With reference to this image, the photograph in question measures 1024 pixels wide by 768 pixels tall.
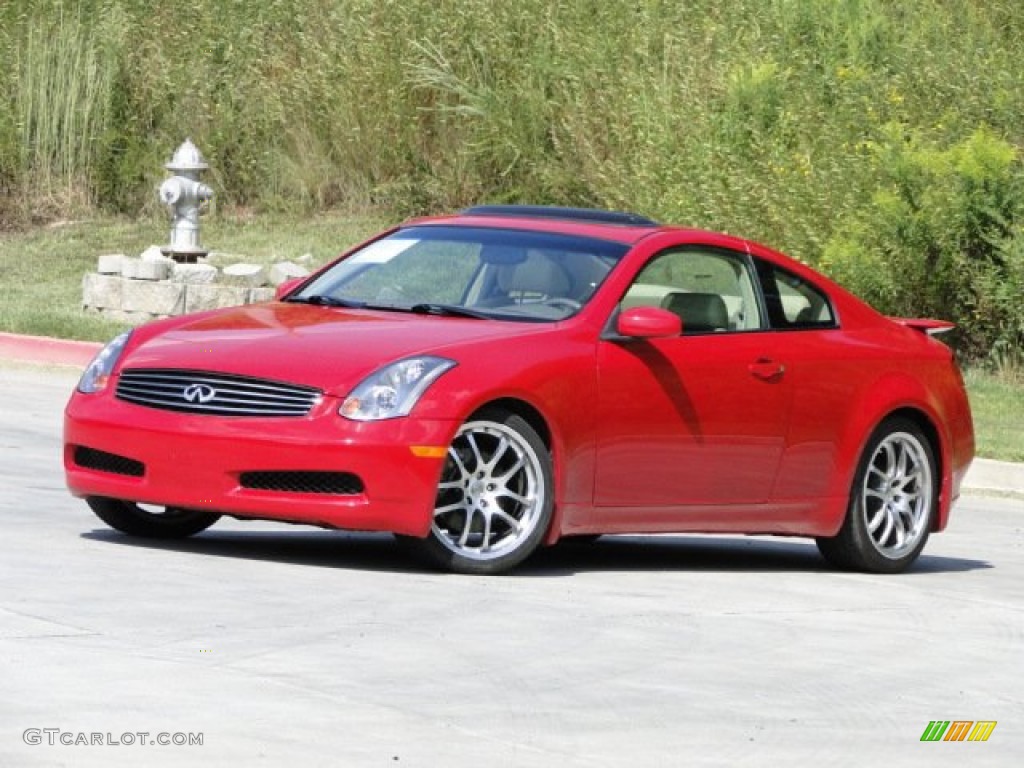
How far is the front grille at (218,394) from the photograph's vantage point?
30.2ft

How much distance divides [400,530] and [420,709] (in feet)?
8.25

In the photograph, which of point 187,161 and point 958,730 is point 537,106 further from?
point 958,730

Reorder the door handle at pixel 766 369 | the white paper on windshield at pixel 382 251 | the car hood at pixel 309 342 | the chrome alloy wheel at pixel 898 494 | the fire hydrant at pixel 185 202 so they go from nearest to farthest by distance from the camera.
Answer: the car hood at pixel 309 342 → the door handle at pixel 766 369 → the white paper on windshield at pixel 382 251 → the chrome alloy wheel at pixel 898 494 → the fire hydrant at pixel 185 202

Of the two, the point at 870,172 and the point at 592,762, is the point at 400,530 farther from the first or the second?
the point at 870,172

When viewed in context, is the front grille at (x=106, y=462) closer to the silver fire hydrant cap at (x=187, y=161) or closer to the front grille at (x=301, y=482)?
the front grille at (x=301, y=482)

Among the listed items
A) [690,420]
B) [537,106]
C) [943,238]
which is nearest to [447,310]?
[690,420]

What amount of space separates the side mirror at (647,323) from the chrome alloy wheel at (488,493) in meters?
0.70

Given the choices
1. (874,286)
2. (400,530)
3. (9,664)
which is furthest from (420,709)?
(874,286)

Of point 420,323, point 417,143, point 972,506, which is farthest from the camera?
point 417,143

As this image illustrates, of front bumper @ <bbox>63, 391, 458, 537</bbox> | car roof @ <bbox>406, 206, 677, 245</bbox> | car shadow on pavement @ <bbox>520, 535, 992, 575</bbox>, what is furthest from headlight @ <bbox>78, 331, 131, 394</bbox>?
car shadow on pavement @ <bbox>520, 535, 992, 575</bbox>

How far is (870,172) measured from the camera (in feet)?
73.1

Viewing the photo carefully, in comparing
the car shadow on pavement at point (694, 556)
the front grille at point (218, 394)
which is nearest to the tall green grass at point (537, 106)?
the car shadow on pavement at point (694, 556)

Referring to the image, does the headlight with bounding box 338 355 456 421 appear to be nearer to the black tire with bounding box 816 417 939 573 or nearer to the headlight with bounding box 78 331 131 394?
the headlight with bounding box 78 331 131 394

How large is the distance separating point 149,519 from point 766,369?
264 cm
